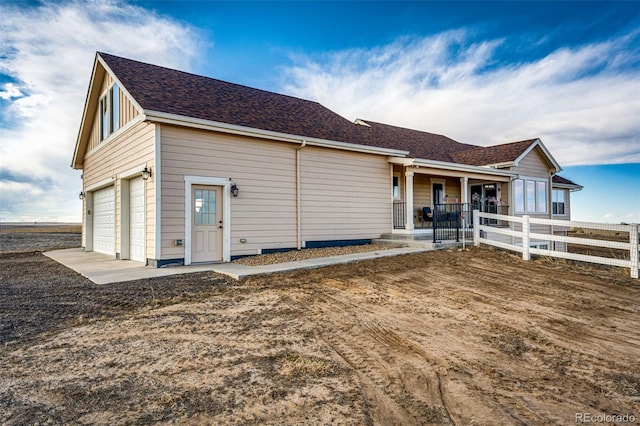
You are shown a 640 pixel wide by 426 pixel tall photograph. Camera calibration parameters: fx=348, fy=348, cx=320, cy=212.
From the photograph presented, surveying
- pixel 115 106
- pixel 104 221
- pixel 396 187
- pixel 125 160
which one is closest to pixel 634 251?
pixel 396 187

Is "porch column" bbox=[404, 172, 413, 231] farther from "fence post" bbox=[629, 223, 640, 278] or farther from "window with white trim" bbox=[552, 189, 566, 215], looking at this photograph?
"window with white trim" bbox=[552, 189, 566, 215]

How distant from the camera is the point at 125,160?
10.4m

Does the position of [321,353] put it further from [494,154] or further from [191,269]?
[494,154]

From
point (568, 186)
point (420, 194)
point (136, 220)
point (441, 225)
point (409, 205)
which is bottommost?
point (441, 225)

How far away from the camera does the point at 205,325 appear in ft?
13.9

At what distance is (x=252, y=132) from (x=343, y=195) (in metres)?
3.81

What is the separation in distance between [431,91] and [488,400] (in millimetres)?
15853

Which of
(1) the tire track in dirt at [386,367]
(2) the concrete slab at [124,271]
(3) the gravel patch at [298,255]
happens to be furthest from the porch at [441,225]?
(1) the tire track in dirt at [386,367]

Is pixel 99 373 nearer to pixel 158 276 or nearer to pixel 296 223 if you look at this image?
pixel 158 276

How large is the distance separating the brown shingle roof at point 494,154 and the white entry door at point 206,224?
482 inches

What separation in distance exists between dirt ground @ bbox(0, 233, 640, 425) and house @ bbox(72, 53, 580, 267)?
290 cm

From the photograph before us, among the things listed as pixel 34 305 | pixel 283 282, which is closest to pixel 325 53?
pixel 283 282

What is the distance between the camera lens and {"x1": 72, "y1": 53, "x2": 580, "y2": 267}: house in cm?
871

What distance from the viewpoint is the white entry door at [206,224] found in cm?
903
